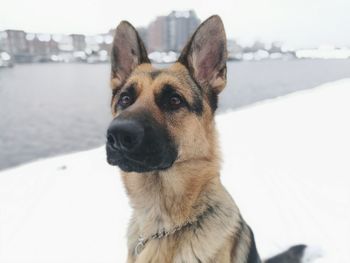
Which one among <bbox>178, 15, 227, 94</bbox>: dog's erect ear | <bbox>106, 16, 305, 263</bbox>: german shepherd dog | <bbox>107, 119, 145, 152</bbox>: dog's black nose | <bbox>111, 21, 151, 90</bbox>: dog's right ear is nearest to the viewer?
<bbox>107, 119, 145, 152</bbox>: dog's black nose

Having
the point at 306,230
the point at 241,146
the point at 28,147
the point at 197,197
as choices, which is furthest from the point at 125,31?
the point at 28,147

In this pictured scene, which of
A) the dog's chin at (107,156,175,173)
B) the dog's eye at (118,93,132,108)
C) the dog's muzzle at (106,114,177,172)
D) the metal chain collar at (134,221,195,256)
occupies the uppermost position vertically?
the dog's eye at (118,93,132,108)

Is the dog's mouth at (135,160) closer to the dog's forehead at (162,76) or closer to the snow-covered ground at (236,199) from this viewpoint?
the dog's forehead at (162,76)

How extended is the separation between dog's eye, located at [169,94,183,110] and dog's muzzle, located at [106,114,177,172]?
31 cm

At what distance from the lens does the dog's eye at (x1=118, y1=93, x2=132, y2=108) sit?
3.04 metres

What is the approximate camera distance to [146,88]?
2998 mm

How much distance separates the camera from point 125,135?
2.38m

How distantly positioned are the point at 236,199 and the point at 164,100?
361 centimetres

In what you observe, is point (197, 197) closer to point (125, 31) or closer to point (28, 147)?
point (125, 31)

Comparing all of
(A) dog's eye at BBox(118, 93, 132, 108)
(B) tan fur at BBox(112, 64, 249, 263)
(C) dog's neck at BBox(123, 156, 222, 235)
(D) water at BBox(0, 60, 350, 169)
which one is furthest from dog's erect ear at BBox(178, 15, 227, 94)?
(D) water at BBox(0, 60, 350, 169)

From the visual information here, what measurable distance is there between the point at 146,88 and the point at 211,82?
1.97ft

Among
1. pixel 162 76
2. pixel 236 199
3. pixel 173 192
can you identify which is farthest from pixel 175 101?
pixel 236 199

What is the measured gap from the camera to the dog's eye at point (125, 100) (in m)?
3.04

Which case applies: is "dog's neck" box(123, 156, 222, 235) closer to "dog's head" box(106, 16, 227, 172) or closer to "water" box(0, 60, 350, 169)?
"dog's head" box(106, 16, 227, 172)
